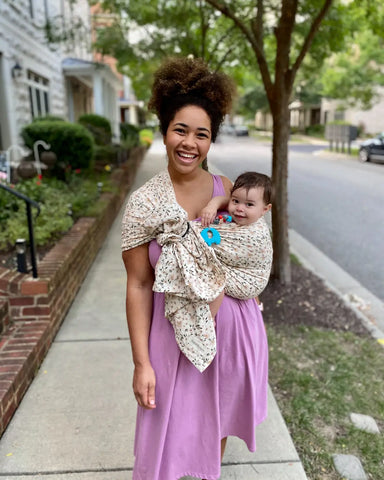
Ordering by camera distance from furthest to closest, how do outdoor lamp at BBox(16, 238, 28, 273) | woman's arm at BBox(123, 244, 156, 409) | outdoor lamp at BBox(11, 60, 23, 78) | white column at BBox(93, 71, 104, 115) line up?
white column at BBox(93, 71, 104, 115), outdoor lamp at BBox(11, 60, 23, 78), outdoor lamp at BBox(16, 238, 28, 273), woman's arm at BBox(123, 244, 156, 409)

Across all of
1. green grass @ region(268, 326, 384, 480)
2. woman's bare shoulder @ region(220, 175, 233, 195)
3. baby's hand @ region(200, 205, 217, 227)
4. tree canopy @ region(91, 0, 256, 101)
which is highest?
tree canopy @ region(91, 0, 256, 101)

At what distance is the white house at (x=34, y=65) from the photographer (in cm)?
989

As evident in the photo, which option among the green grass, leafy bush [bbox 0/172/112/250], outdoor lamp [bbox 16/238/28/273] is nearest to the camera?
the green grass

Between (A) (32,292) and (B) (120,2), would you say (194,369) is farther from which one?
(B) (120,2)

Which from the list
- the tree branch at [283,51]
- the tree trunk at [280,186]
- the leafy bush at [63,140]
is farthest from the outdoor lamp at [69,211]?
the tree branch at [283,51]

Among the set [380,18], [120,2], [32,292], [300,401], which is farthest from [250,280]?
[120,2]

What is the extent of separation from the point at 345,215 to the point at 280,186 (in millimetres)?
4951

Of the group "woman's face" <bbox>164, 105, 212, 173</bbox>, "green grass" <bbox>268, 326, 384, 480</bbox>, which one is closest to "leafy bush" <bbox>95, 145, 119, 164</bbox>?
"green grass" <bbox>268, 326, 384, 480</bbox>

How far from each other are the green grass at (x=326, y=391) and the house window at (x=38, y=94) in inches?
428

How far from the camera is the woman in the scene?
161 cm

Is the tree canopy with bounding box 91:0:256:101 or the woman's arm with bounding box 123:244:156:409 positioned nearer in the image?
A: the woman's arm with bounding box 123:244:156:409

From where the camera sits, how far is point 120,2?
10.6m

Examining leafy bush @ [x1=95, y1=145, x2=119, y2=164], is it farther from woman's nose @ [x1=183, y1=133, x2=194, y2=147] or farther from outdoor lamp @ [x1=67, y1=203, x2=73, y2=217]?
woman's nose @ [x1=183, y1=133, x2=194, y2=147]

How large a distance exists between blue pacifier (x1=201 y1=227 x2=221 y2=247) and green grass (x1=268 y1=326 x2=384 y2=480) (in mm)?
1595
